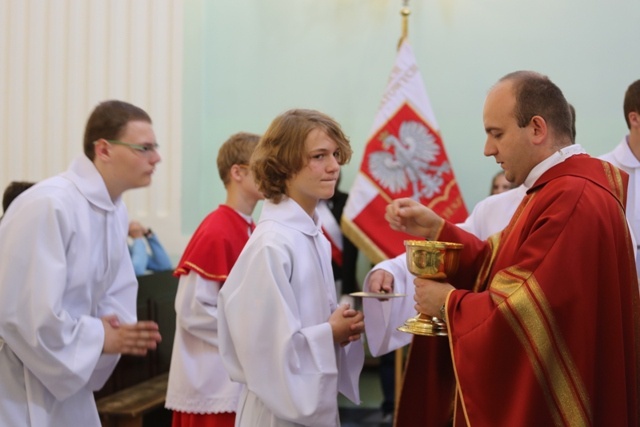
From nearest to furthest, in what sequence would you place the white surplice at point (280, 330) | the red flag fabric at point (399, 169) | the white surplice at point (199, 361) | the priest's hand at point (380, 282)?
the white surplice at point (280, 330) < the priest's hand at point (380, 282) < the white surplice at point (199, 361) < the red flag fabric at point (399, 169)

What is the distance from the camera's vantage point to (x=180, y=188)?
311 inches

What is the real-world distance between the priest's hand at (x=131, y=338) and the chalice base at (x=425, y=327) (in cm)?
97

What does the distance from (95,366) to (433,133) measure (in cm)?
438

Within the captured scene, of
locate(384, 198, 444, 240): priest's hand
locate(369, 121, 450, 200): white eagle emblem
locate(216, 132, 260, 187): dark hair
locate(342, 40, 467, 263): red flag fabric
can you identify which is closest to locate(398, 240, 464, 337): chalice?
locate(384, 198, 444, 240): priest's hand

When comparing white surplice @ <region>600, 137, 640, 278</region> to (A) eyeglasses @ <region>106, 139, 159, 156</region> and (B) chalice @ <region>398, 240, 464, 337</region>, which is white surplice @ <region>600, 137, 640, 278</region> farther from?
(A) eyeglasses @ <region>106, 139, 159, 156</region>

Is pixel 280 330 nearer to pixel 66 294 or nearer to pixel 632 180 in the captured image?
pixel 66 294

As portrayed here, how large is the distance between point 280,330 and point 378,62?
17.4 ft

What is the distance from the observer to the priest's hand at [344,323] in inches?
115

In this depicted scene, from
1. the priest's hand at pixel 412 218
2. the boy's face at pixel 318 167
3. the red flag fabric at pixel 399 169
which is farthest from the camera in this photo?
the red flag fabric at pixel 399 169

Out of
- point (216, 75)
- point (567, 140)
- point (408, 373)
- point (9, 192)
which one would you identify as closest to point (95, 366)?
point (408, 373)

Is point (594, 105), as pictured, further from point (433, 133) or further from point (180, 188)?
point (180, 188)

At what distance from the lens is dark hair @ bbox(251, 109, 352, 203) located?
10.1 ft

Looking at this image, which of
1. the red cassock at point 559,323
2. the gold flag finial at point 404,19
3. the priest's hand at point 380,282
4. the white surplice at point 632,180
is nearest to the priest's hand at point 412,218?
the priest's hand at point 380,282

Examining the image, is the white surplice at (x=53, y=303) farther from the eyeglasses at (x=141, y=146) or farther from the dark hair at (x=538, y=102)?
the dark hair at (x=538, y=102)
